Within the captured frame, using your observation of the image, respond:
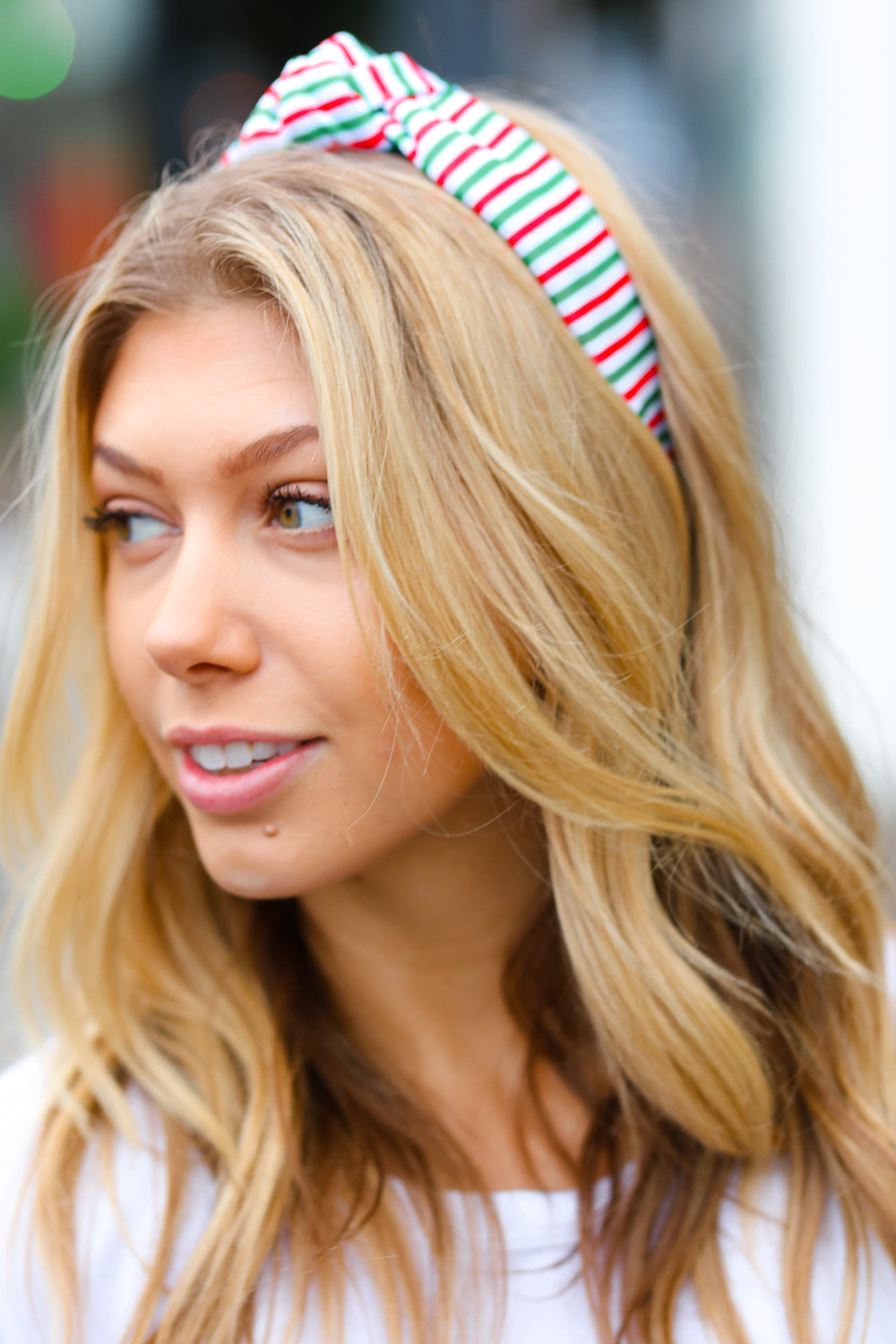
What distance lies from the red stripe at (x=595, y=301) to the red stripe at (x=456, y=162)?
0.22 metres

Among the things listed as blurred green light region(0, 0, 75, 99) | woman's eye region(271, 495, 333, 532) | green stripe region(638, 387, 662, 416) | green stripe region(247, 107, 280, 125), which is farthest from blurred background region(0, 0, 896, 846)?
woman's eye region(271, 495, 333, 532)

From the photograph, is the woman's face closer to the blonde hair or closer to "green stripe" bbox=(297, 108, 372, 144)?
the blonde hair

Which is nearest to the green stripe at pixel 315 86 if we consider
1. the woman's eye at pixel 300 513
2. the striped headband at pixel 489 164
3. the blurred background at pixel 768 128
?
the striped headband at pixel 489 164

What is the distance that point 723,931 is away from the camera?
1.53m

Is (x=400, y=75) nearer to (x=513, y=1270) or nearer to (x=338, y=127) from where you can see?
(x=338, y=127)

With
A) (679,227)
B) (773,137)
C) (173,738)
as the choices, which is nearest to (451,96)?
(679,227)

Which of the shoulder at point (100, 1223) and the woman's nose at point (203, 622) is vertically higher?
the woman's nose at point (203, 622)

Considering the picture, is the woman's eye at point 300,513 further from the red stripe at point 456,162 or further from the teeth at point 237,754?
the red stripe at point 456,162

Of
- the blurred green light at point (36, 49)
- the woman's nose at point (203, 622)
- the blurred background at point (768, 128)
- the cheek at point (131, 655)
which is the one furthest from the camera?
the blurred green light at point (36, 49)

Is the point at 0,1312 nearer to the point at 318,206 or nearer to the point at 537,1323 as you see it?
the point at 537,1323

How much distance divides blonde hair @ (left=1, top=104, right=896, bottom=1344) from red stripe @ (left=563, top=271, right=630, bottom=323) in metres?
0.04

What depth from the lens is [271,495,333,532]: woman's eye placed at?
1.30 meters

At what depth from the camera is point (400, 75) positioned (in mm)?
1515

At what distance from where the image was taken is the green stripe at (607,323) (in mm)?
1434
